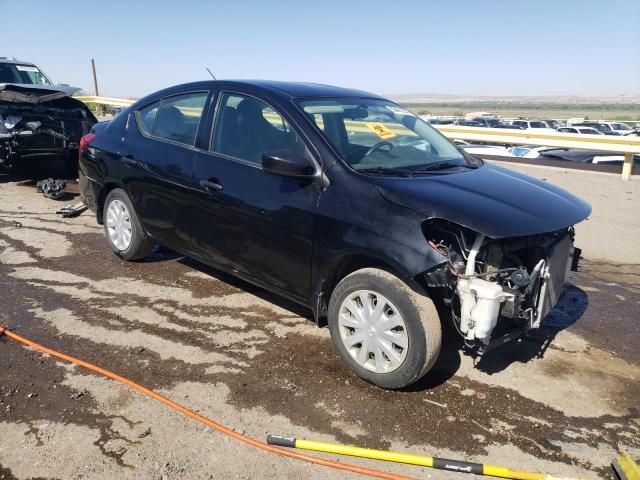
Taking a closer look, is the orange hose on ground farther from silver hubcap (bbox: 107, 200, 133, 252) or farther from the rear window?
the rear window

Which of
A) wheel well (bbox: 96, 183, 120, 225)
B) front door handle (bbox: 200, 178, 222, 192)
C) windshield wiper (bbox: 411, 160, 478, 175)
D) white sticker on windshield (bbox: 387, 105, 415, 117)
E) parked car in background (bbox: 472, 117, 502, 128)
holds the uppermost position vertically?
white sticker on windshield (bbox: 387, 105, 415, 117)

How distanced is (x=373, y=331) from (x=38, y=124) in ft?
23.8

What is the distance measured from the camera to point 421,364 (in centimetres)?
315

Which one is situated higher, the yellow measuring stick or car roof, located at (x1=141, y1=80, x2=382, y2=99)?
car roof, located at (x1=141, y1=80, x2=382, y2=99)

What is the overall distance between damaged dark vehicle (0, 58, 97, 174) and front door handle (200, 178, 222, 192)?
537cm

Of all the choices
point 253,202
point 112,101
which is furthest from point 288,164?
point 112,101

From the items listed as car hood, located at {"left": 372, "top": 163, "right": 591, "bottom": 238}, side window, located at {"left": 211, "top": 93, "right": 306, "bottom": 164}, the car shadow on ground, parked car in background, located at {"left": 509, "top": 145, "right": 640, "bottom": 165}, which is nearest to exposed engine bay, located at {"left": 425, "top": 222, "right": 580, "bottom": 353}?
car hood, located at {"left": 372, "top": 163, "right": 591, "bottom": 238}

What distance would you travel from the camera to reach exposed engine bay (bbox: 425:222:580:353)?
3.06 meters

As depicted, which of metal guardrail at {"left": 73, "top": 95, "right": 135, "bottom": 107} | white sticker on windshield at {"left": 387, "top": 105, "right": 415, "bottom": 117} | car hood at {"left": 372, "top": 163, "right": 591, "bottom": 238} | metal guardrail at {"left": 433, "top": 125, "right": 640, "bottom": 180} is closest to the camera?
car hood at {"left": 372, "top": 163, "right": 591, "bottom": 238}

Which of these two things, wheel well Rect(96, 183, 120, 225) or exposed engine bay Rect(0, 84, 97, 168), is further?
exposed engine bay Rect(0, 84, 97, 168)

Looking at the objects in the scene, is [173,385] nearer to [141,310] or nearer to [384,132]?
[141,310]

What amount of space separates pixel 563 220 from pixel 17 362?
3.55m

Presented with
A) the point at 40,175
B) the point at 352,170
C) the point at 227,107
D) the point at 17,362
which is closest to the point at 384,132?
the point at 352,170

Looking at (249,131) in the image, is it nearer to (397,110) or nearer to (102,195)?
(397,110)
